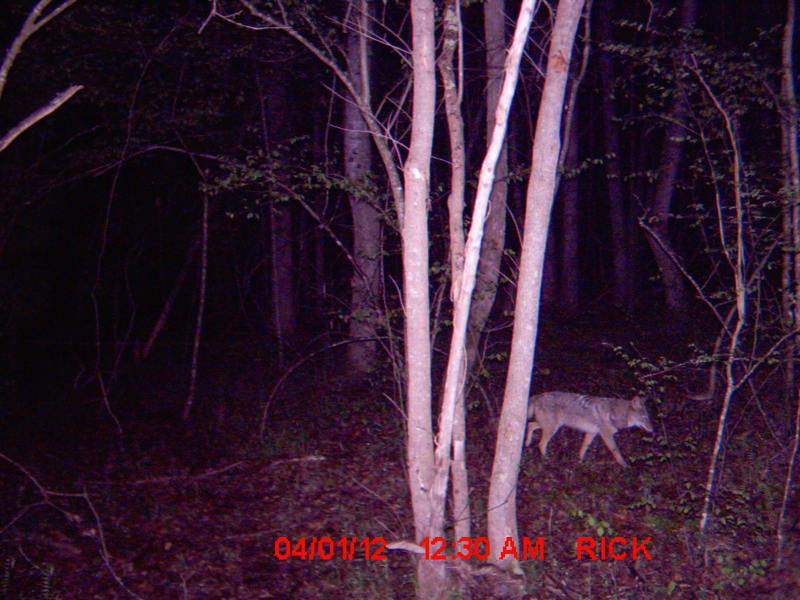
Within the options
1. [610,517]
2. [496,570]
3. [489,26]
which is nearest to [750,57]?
[489,26]

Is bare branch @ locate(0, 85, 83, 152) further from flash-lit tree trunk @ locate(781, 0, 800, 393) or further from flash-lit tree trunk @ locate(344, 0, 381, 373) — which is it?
flash-lit tree trunk @ locate(781, 0, 800, 393)

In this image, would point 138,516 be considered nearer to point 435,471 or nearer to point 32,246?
point 435,471

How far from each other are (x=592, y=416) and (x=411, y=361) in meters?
4.59

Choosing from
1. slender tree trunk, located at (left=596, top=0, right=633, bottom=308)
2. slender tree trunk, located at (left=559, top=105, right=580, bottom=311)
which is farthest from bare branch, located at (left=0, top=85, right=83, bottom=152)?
slender tree trunk, located at (left=596, top=0, right=633, bottom=308)

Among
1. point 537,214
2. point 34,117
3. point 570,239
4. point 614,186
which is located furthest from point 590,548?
point 614,186

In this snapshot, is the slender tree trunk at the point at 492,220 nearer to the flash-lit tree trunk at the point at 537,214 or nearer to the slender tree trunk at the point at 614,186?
the flash-lit tree trunk at the point at 537,214

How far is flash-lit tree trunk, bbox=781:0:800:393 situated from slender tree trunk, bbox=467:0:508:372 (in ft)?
10.7

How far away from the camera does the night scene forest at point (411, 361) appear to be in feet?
20.0

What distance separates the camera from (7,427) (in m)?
11.3

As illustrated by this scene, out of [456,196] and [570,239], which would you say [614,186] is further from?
[456,196]

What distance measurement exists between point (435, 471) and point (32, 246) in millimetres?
10897
